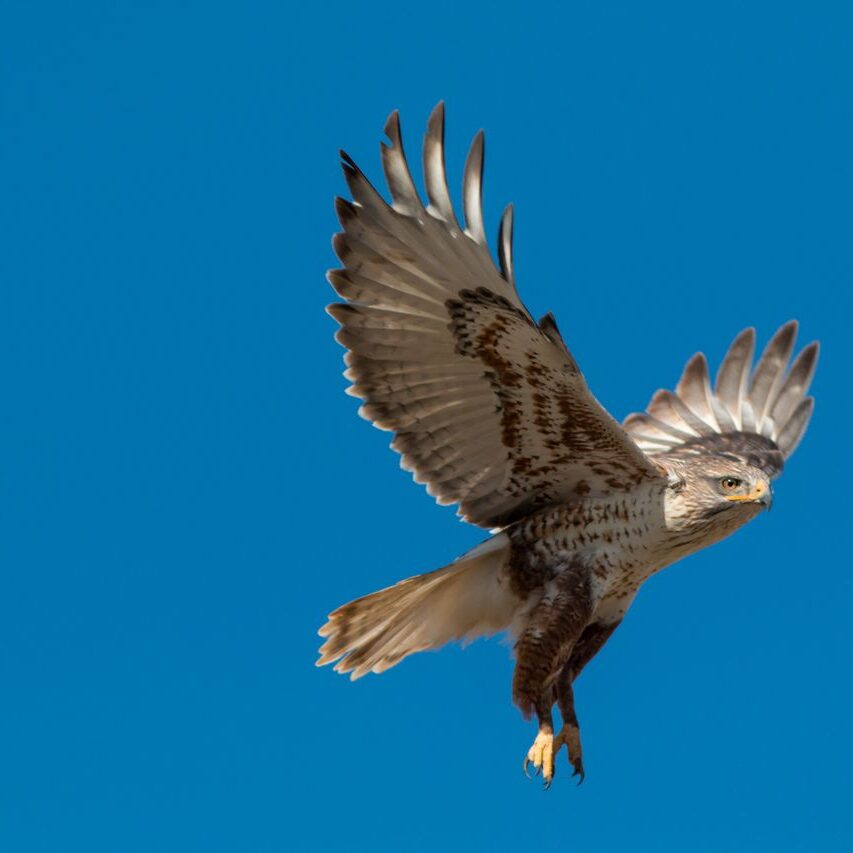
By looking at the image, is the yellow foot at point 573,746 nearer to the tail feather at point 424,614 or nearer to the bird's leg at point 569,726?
the bird's leg at point 569,726

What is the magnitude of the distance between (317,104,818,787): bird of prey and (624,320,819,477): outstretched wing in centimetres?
112

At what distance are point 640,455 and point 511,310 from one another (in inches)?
46.8

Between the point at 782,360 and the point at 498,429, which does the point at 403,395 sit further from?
the point at 782,360

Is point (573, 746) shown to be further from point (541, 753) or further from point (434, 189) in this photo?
point (434, 189)

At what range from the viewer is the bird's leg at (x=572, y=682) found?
9.67 meters

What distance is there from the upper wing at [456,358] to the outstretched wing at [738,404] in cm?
196

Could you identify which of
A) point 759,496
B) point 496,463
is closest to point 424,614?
point 496,463

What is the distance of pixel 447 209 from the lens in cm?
863

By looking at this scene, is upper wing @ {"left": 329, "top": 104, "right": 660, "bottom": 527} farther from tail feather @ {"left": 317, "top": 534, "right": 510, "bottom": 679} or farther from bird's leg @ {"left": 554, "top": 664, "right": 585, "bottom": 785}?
bird's leg @ {"left": 554, "top": 664, "right": 585, "bottom": 785}

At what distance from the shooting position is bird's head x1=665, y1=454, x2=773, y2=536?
9.34 m

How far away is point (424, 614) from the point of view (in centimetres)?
994

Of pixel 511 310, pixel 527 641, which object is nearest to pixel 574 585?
pixel 527 641

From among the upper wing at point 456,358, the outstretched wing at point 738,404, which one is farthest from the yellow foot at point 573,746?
the outstretched wing at point 738,404

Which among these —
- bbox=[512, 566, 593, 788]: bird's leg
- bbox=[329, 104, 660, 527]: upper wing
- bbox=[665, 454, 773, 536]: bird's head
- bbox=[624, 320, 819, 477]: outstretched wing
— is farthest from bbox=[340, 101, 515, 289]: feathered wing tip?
bbox=[624, 320, 819, 477]: outstretched wing
